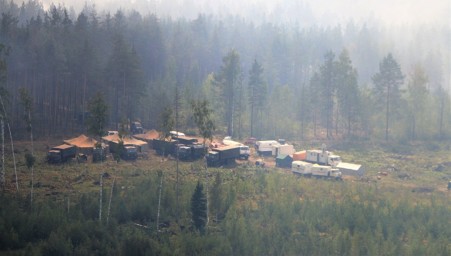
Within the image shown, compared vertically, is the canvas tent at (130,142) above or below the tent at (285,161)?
above

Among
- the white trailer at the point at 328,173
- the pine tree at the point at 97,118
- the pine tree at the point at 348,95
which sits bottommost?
the white trailer at the point at 328,173

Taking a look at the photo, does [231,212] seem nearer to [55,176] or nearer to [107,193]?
[107,193]

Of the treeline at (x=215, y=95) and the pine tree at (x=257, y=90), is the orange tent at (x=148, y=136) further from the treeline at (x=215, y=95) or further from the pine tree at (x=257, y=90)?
the pine tree at (x=257, y=90)

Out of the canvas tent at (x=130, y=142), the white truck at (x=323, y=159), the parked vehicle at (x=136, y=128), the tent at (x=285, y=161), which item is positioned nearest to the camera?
the canvas tent at (x=130, y=142)

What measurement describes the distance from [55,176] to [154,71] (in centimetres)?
5284

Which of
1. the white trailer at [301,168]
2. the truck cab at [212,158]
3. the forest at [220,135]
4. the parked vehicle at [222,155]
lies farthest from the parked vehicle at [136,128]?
the white trailer at [301,168]

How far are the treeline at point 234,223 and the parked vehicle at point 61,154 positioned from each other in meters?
8.44

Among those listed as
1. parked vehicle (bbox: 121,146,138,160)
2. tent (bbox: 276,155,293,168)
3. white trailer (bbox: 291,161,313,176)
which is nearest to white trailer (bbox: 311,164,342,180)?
white trailer (bbox: 291,161,313,176)

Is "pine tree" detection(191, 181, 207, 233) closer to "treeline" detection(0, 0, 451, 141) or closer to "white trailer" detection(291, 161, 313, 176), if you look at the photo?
"white trailer" detection(291, 161, 313, 176)

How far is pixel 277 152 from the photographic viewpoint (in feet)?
176

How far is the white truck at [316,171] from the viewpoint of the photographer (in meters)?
44.2

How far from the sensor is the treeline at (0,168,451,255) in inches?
1013

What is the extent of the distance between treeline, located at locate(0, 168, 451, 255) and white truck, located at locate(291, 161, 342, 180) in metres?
5.98

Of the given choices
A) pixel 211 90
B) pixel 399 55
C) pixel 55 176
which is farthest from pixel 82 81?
pixel 399 55
